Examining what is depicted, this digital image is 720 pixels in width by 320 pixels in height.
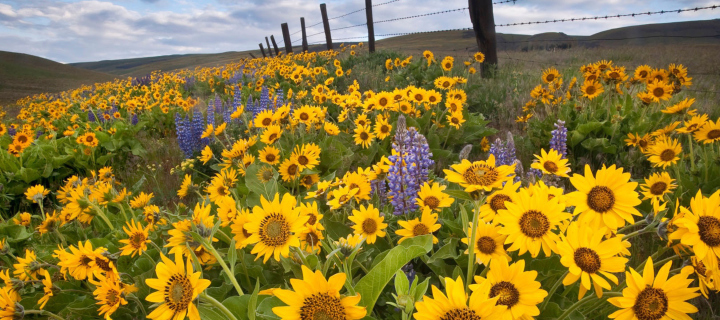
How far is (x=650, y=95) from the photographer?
116 inches

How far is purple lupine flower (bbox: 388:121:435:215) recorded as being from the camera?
1733 mm

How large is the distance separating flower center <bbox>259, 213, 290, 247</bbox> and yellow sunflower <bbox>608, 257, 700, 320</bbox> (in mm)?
796

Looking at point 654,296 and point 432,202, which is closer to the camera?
point 654,296

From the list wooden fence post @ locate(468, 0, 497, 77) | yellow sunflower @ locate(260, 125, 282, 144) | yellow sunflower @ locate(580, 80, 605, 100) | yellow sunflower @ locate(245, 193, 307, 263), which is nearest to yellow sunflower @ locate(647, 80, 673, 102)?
yellow sunflower @ locate(580, 80, 605, 100)

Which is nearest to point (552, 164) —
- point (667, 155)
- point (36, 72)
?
point (667, 155)

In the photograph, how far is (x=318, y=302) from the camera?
2.57 ft

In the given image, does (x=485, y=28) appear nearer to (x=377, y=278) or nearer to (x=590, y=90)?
(x=590, y=90)

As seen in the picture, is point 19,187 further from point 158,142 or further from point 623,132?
point 623,132

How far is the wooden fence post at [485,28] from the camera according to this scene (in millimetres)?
6727

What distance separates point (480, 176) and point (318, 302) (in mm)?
522

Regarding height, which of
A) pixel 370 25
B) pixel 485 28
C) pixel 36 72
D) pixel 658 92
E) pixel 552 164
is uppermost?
pixel 36 72

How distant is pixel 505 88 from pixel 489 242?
531cm

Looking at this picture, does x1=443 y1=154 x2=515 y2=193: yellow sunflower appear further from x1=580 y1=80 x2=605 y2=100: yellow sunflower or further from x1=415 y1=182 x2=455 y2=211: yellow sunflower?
x1=580 y1=80 x2=605 y2=100: yellow sunflower

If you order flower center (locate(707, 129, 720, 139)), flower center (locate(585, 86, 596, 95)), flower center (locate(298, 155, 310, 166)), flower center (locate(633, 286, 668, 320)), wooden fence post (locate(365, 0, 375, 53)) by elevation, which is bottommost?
flower center (locate(633, 286, 668, 320))
